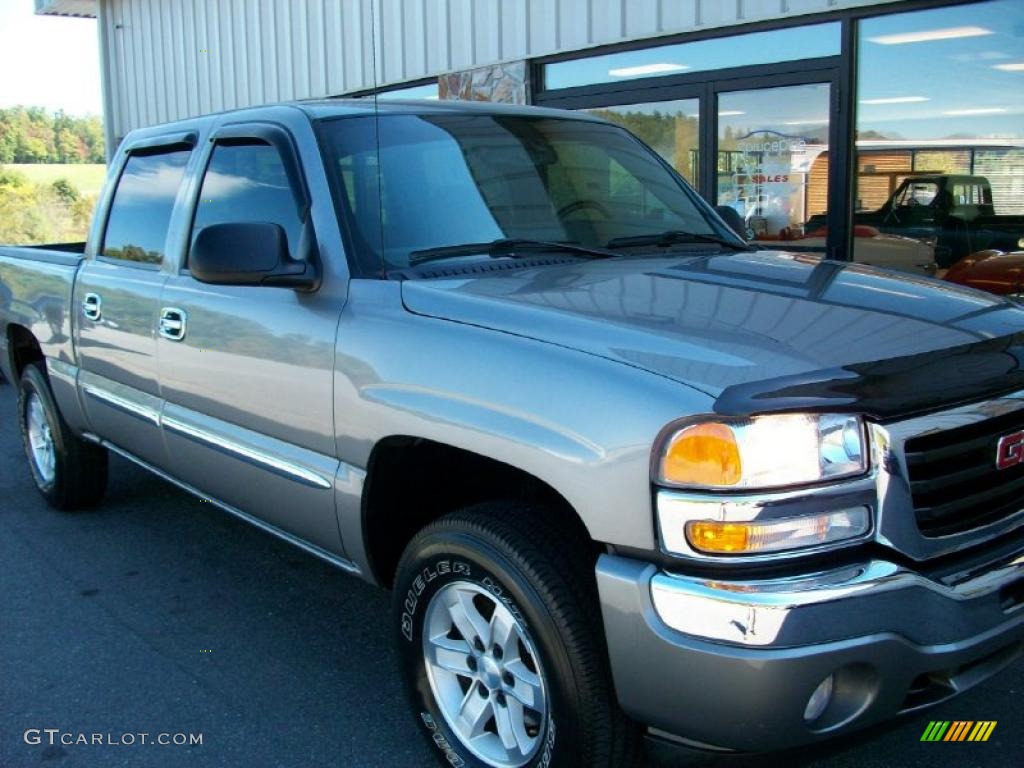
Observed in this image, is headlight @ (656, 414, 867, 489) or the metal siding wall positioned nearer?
headlight @ (656, 414, 867, 489)

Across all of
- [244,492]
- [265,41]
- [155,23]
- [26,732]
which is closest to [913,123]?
[244,492]

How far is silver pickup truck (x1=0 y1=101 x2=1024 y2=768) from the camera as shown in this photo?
6.74ft

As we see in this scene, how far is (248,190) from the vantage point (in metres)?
3.66

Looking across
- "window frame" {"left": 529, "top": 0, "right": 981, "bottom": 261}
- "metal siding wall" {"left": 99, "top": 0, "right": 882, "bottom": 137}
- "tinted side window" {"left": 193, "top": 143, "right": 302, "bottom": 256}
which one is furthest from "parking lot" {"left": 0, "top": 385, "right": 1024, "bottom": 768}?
"window frame" {"left": 529, "top": 0, "right": 981, "bottom": 261}

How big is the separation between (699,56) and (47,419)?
18.3 feet

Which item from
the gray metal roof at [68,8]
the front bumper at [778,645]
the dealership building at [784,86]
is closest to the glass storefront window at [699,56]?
the dealership building at [784,86]

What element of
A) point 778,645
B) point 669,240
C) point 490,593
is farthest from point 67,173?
point 778,645

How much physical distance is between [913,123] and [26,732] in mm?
6405

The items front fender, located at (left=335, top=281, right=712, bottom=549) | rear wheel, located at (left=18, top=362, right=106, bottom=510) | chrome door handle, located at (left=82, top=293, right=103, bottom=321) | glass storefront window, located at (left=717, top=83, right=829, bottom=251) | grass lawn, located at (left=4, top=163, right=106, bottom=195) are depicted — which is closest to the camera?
front fender, located at (left=335, top=281, right=712, bottom=549)

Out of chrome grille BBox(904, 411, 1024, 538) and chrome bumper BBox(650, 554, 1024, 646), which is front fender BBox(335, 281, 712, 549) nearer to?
chrome bumper BBox(650, 554, 1024, 646)

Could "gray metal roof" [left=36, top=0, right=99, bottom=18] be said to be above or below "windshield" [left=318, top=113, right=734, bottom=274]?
above

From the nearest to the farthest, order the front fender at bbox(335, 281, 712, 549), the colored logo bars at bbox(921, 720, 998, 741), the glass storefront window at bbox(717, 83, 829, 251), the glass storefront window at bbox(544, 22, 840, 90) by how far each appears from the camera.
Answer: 1. the front fender at bbox(335, 281, 712, 549)
2. the colored logo bars at bbox(921, 720, 998, 741)
3. the glass storefront window at bbox(544, 22, 840, 90)
4. the glass storefront window at bbox(717, 83, 829, 251)

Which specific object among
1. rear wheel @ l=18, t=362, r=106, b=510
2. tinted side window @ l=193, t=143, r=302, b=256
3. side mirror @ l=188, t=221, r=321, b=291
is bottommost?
rear wheel @ l=18, t=362, r=106, b=510

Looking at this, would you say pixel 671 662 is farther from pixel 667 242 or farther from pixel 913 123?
pixel 913 123
